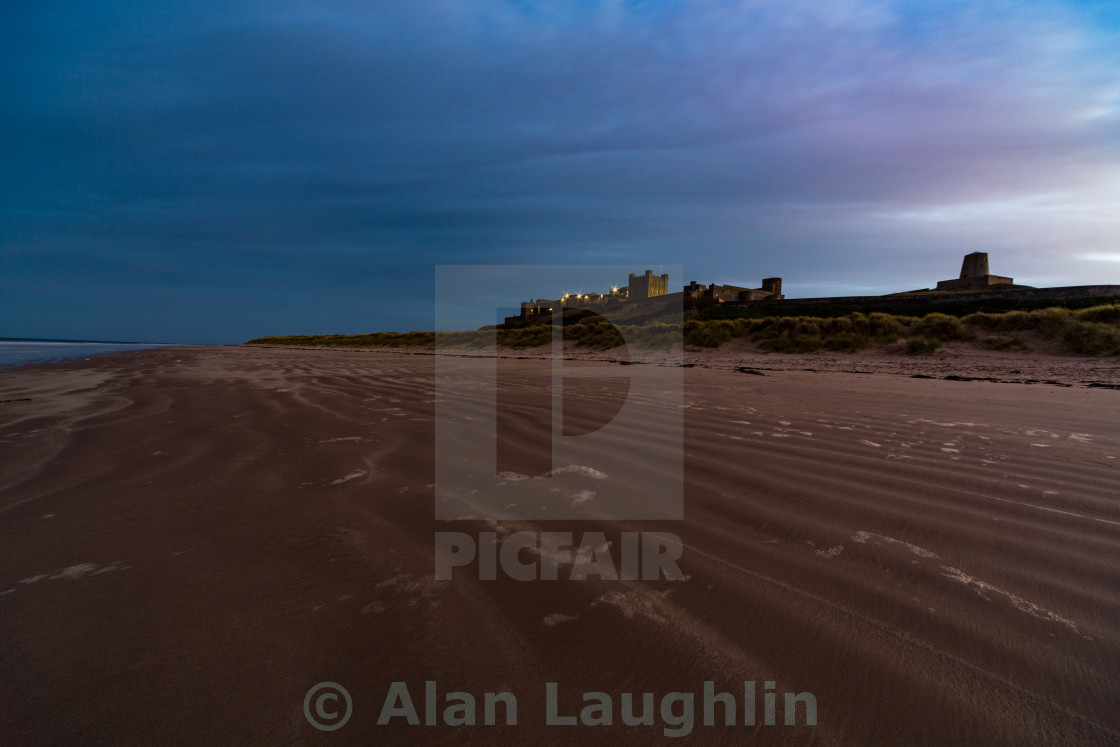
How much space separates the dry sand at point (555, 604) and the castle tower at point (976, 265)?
5462cm

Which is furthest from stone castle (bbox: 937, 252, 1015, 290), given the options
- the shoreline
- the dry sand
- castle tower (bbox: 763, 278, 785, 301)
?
the dry sand

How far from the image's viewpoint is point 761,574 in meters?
1.72

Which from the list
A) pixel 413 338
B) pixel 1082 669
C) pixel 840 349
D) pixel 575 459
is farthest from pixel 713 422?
pixel 413 338

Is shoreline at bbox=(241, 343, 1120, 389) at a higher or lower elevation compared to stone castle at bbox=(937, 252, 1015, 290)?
lower

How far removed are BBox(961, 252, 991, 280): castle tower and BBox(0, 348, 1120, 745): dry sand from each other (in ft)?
179

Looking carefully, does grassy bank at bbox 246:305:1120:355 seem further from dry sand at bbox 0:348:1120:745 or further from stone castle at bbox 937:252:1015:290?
stone castle at bbox 937:252:1015:290

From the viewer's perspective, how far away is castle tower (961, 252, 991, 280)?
4319cm

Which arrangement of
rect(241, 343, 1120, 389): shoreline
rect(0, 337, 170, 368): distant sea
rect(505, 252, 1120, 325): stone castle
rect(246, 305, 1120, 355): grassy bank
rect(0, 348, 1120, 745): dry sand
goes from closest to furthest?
rect(0, 348, 1120, 745): dry sand
rect(241, 343, 1120, 389): shoreline
rect(246, 305, 1120, 355): grassy bank
rect(0, 337, 170, 368): distant sea
rect(505, 252, 1120, 325): stone castle

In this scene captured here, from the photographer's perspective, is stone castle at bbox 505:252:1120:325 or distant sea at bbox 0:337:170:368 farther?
stone castle at bbox 505:252:1120:325

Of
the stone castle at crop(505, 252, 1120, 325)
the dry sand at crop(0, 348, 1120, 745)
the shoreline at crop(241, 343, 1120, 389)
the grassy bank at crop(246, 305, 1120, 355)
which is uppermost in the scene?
the stone castle at crop(505, 252, 1120, 325)

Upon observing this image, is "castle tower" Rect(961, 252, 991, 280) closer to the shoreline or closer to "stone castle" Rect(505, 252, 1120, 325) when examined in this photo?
"stone castle" Rect(505, 252, 1120, 325)

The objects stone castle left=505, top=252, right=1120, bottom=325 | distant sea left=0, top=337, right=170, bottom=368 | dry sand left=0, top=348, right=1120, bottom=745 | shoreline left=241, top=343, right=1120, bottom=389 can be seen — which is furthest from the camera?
stone castle left=505, top=252, right=1120, bottom=325

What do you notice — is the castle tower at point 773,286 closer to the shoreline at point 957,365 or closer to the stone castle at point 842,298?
the stone castle at point 842,298

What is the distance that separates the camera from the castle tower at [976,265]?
43.2m
